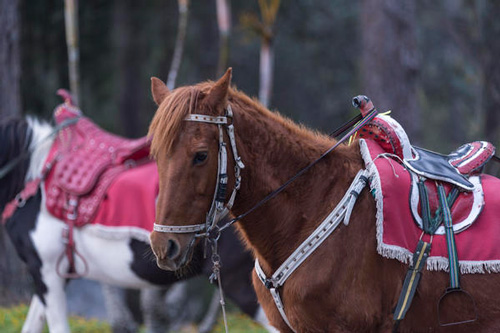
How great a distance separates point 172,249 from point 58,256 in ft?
9.40

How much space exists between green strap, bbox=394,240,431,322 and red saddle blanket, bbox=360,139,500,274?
3 centimetres

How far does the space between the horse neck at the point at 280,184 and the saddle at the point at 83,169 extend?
7.48ft

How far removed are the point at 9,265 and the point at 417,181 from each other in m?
7.02

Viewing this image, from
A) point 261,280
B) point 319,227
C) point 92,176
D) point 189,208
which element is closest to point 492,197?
point 319,227

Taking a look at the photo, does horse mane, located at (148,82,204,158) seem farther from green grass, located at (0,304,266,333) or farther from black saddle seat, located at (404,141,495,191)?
green grass, located at (0,304,266,333)

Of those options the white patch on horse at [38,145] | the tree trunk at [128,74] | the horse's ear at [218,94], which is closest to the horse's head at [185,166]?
the horse's ear at [218,94]

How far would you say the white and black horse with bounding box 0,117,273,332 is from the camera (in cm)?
491

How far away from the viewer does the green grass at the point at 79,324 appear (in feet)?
23.3

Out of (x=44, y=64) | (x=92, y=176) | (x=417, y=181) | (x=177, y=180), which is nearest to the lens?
(x=177, y=180)

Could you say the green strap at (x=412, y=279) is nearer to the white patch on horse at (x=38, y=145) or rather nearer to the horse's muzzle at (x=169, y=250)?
the horse's muzzle at (x=169, y=250)

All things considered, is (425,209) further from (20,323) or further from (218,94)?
(20,323)

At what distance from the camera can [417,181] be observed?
3043mm

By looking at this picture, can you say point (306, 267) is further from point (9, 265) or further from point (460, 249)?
point (9, 265)

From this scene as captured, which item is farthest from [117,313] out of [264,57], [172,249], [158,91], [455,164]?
[455,164]
